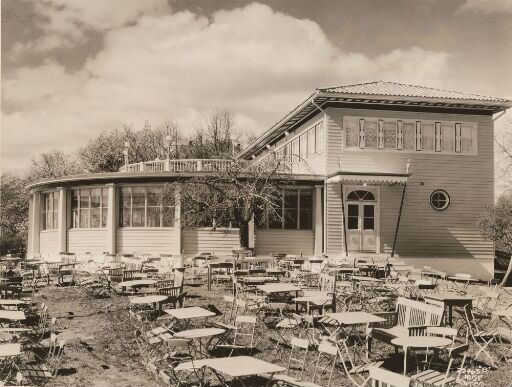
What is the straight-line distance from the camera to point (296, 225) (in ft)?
67.3

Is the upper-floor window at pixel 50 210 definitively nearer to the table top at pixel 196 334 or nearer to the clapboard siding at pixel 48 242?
the clapboard siding at pixel 48 242

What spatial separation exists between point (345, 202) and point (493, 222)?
492 cm

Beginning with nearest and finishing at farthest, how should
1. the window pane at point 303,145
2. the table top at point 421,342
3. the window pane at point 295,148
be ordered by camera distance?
the table top at point 421,342, the window pane at point 303,145, the window pane at point 295,148

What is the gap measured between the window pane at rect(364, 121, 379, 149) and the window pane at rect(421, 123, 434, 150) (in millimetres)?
1796

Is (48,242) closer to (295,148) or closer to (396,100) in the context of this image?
(295,148)

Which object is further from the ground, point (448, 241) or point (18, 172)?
point (18, 172)

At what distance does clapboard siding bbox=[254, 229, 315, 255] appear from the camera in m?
20.2

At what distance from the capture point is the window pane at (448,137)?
20234 mm

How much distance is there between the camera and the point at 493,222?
18.8m

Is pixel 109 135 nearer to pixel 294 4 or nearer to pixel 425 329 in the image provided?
pixel 294 4

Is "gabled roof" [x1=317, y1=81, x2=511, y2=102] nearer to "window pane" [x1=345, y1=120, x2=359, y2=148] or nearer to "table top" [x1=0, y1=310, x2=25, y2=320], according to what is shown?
"window pane" [x1=345, y1=120, x2=359, y2=148]

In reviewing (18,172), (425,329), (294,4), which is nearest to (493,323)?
(425,329)

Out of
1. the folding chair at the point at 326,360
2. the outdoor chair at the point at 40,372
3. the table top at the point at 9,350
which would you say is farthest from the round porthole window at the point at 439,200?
the table top at the point at 9,350

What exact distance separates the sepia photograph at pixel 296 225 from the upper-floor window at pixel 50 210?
100 mm
